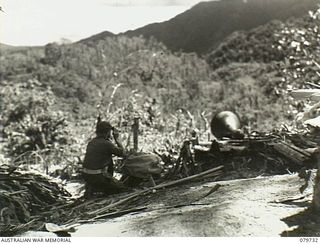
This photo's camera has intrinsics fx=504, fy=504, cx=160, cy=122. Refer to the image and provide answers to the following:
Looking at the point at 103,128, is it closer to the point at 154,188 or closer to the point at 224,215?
the point at 154,188

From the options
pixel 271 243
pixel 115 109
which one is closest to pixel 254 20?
pixel 115 109

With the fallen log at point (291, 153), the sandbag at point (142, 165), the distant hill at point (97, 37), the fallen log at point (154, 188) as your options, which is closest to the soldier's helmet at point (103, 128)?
the sandbag at point (142, 165)

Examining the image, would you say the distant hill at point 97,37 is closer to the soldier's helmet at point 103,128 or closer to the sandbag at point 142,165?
the soldier's helmet at point 103,128

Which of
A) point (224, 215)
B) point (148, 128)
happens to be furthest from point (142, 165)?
point (148, 128)

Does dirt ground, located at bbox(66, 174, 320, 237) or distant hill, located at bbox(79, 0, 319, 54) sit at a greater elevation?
distant hill, located at bbox(79, 0, 319, 54)

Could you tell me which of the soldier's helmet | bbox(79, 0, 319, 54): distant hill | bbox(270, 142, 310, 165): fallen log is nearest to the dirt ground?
bbox(270, 142, 310, 165): fallen log

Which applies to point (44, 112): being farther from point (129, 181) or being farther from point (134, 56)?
point (129, 181)

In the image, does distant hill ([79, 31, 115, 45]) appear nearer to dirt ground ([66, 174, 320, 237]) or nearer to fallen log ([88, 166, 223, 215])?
fallen log ([88, 166, 223, 215])

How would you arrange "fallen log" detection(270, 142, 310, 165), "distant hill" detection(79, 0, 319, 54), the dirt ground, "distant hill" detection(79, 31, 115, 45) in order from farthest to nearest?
"distant hill" detection(79, 31, 115, 45) → "distant hill" detection(79, 0, 319, 54) → "fallen log" detection(270, 142, 310, 165) → the dirt ground
